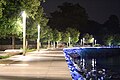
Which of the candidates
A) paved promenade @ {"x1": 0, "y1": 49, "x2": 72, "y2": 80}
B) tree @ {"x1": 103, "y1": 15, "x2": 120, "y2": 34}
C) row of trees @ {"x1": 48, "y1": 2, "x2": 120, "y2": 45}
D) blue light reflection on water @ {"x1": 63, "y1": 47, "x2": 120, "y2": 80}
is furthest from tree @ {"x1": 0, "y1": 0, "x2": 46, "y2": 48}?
tree @ {"x1": 103, "y1": 15, "x2": 120, "y2": 34}

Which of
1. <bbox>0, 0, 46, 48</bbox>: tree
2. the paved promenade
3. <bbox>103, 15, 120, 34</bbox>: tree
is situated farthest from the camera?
<bbox>103, 15, 120, 34</bbox>: tree

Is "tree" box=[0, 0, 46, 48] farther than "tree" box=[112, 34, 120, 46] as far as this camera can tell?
No

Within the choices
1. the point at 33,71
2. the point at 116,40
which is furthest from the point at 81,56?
the point at 116,40

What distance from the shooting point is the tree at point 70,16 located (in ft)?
563

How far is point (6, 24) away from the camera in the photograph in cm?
3519

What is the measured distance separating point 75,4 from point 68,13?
6.33 meters

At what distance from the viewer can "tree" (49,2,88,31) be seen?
172 m

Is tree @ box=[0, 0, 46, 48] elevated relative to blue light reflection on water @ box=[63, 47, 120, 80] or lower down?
elevated

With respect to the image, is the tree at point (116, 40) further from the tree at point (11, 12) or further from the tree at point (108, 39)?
the tree at point (11, 12)

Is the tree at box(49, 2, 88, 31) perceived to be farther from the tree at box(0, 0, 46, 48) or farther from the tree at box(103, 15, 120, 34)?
the tree at box(0, 0, 46, 48)

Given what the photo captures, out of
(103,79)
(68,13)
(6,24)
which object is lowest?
(103,79)

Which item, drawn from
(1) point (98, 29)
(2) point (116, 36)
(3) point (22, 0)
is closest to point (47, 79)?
(3) point (22, 0)

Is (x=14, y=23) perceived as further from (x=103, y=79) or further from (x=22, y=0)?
(x=103, y=79)

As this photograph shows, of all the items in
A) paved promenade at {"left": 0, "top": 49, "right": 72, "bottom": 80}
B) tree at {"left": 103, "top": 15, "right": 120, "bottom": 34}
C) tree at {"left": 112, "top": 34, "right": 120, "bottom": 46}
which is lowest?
paved promenade at {"left": 0, "top": 49, "right": 72, "bottom": 80}
